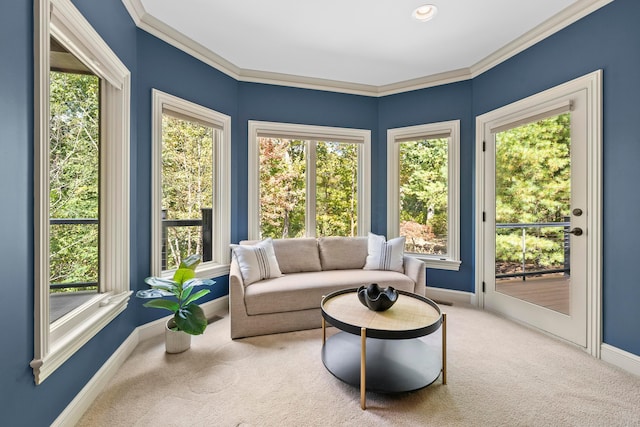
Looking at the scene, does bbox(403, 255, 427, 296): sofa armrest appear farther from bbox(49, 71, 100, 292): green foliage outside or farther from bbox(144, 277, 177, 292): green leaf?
bbox(49, 71, 100, 292): green foliage outside

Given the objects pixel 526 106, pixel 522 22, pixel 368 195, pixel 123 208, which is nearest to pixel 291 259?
pixel 368 195

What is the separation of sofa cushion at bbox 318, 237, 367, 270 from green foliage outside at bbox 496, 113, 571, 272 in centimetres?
147

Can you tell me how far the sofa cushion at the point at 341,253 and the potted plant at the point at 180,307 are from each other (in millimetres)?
1456

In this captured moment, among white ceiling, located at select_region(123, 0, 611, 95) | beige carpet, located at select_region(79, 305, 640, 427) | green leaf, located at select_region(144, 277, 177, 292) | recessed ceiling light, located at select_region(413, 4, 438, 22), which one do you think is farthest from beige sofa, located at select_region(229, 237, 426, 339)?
recessed ceiling light, located at select_region(413, 4, 438, 22)

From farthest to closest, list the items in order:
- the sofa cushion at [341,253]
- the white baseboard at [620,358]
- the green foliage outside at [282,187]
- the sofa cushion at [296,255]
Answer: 1. the green foliage outside at [282,187]
2. the sofa cushion at [341,253]
3. the sofa cushion at [296,255]
4. the white baseboard at [620,358]

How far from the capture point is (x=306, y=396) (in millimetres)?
1773

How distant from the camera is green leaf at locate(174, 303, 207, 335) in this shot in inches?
85.7

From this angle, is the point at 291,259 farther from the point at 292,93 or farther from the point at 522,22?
the point at 522,22

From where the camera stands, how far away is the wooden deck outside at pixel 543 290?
2502mm

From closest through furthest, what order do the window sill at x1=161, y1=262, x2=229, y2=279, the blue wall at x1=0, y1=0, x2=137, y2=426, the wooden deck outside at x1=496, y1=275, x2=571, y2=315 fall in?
the blue wall at x1=0, y1=0, x2=137, y2=426, the wooden deck outside at x1=496, y1=275, x2=571, y2=315, the window sill at x1=161, y1=262, x2=229, y2=279

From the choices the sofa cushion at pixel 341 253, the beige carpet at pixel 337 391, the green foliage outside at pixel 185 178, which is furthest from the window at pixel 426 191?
the green foliage outside at pixel 185 178

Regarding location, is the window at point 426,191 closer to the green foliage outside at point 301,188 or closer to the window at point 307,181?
the window at point 307,181

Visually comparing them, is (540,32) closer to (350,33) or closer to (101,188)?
(350,33)

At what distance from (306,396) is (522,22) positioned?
339 cm
